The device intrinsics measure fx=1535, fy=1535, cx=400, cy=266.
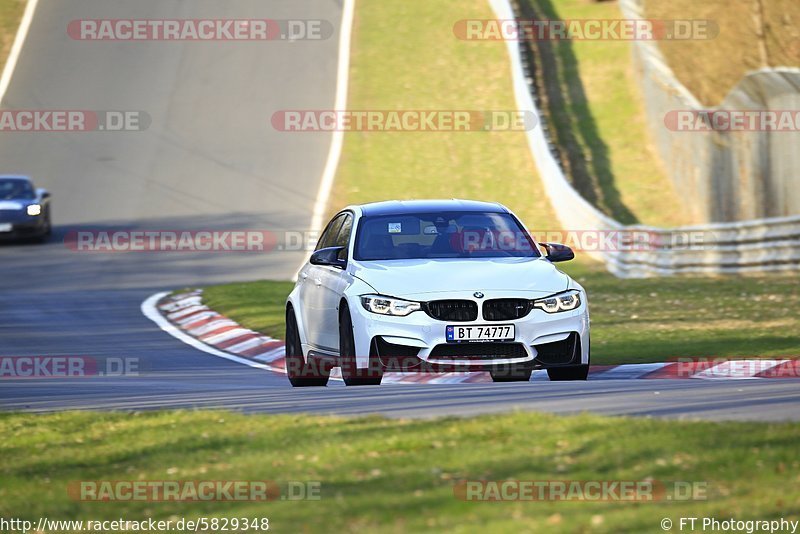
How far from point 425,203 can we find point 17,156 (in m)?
26.4

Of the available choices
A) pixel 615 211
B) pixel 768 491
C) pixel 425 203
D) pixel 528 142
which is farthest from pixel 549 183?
pixel 768 491

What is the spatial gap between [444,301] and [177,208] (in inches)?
907

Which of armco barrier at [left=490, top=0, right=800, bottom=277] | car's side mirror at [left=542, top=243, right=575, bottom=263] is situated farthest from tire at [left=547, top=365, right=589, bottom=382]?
armco barrier at [left=490, top=0, right=800, bottom=277]

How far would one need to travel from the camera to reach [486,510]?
664 centimetres

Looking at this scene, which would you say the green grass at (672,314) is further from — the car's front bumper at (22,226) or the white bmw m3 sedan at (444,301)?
the car's front bumper at (22,226)

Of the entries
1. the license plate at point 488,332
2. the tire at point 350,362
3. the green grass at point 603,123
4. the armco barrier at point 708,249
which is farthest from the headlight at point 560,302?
the green grass at point 603,123

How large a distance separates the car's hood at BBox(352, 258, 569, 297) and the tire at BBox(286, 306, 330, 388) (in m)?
1.28

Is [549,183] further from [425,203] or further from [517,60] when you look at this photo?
[425,203]

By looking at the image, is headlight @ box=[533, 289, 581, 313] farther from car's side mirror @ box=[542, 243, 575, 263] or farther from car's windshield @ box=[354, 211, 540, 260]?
car's windshield @ box=[354, 211, 540, 260]

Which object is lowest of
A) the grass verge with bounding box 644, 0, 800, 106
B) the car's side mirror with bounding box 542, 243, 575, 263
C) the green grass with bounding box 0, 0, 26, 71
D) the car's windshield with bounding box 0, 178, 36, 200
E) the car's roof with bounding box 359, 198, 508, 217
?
the car's side mirror with bounding box 542, 243, 575, 263

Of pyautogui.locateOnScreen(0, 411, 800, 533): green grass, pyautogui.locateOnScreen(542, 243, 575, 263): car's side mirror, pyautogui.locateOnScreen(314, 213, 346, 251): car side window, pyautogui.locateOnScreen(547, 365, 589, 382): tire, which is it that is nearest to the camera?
pyautogui.locateOnScreen(0, 411, 800, 533): green grass

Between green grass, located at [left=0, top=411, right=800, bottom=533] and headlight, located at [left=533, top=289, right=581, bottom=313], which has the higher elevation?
headlight, located at [left=533, top=289, right=581, bottom=313]

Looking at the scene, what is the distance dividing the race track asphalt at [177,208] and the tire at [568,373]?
405 millimetres

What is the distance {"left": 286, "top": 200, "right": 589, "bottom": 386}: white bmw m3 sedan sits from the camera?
38.1ft
